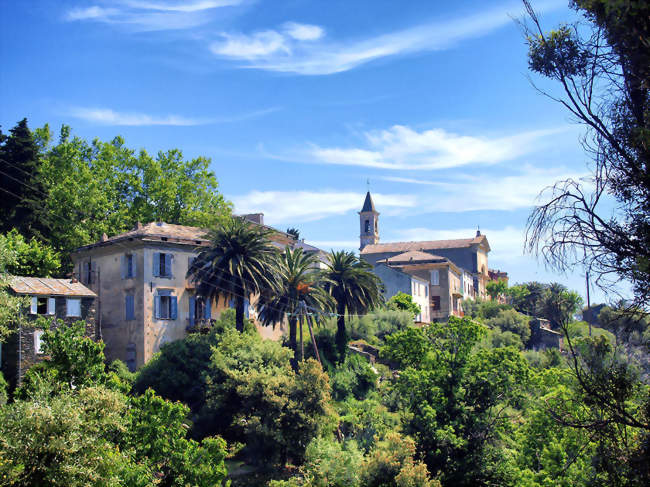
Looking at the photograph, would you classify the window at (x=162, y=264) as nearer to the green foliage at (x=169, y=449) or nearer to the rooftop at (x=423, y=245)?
the green foliage at (x=169, y=449)

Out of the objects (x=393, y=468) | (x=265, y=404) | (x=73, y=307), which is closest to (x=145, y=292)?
(x=73, y=307)

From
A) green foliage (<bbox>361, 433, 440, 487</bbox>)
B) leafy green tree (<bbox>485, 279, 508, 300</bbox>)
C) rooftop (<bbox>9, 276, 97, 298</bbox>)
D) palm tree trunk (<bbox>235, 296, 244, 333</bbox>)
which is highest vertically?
leafy green tree (<bbox>485, 279, 508, 300</bbox>)

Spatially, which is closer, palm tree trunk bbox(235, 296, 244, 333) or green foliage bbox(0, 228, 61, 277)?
palm tree trunk bbox(235, 296, 244, 333)

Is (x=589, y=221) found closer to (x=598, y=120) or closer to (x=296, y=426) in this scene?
(x=598, y=120)

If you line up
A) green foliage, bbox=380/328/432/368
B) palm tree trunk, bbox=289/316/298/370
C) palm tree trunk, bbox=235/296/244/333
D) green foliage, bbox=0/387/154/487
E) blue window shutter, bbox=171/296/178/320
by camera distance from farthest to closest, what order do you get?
blue window shutter, bbox=171/296/178/320 → palm tree trunk, bbox=289/316/298/370 → palm tree trunk, bbox=235/296/244/333 → green foliage, bbox=380/328/432/368 → green foliage, bbox=0/387/154/487

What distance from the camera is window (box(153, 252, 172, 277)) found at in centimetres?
4844

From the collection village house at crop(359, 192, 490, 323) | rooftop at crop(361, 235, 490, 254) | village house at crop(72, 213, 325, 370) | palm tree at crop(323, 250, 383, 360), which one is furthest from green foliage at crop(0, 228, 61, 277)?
rooftop at crop(361, 235, 490, 254)

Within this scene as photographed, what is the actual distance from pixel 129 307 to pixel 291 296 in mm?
12266

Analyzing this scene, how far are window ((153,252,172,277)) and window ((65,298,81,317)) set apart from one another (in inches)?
235

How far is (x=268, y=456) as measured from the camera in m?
34.3

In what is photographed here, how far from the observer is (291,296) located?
1834 inches

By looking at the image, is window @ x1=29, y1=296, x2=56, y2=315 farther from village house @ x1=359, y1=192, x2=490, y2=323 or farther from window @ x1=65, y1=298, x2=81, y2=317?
village house @ x1=359, y1=192, x2=490, y2=323

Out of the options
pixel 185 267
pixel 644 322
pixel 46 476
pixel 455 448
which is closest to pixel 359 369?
pixel 185 267

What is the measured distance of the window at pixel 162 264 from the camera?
48.4m
